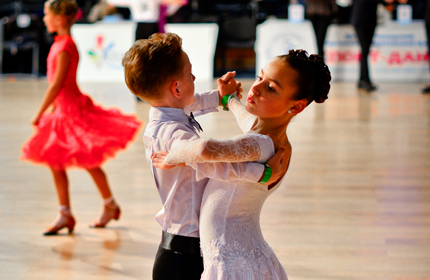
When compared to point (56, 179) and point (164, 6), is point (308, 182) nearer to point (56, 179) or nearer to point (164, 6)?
point (56, 179)

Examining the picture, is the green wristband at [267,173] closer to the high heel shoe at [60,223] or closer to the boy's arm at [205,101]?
the boy's arm at [205,101]

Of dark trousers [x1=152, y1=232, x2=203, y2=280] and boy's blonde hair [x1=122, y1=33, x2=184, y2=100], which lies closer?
boy's blonde hair [x1=122, y1=33, x2=184, y2=100]

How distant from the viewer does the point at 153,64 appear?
1.14m

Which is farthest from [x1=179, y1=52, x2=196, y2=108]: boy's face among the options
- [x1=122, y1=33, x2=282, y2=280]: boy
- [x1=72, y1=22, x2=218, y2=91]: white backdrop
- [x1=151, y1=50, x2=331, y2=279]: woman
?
[x1=72, y1=22, x2=218, y2=91]: white backdrop

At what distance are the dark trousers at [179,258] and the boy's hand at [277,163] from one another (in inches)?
9.8

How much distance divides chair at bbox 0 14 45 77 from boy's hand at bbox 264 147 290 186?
31.1 feet

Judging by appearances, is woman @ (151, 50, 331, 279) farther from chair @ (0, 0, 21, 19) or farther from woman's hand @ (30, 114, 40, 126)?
chair @ (0, 0, 21, 19)

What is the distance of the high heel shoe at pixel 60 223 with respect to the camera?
2686 mm

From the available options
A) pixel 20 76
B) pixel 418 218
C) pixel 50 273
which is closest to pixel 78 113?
pixel 50 273

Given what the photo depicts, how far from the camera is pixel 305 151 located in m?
4.37

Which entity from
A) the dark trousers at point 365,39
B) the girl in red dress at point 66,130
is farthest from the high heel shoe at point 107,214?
the dark trousers at point 365,39

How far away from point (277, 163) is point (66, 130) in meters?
1.77

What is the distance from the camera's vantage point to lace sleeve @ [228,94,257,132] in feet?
4.32

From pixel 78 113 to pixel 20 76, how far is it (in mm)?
8326
